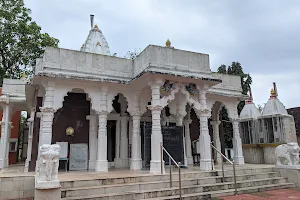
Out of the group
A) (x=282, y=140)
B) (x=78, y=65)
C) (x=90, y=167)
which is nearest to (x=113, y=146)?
(x=90, y=167)

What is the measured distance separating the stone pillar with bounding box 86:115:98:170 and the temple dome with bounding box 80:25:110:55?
504cm

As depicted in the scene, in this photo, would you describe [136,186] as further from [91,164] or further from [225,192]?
[91,164]

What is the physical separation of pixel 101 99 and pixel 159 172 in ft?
12.8

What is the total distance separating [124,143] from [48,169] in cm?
Answer: 612

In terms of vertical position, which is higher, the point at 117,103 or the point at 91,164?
the point at 117,103

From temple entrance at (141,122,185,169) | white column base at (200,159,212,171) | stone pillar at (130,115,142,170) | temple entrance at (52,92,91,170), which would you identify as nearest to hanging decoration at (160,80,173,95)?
temple entrance at (141,122,185,169)

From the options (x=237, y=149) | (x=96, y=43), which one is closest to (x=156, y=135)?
(x=237, y=149)

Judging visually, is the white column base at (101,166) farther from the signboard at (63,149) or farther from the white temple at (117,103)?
the signboard at (63,149)

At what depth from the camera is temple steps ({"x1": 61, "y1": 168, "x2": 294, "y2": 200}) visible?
6.58 m

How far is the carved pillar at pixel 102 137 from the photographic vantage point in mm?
9812

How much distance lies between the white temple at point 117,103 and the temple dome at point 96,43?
13.8ft

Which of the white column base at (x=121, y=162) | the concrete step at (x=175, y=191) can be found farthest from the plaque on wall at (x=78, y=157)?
the concrete step at (x=175, y=191)

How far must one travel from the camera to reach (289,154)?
32.0 ft

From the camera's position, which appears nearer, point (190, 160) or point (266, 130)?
point (190, 160)
